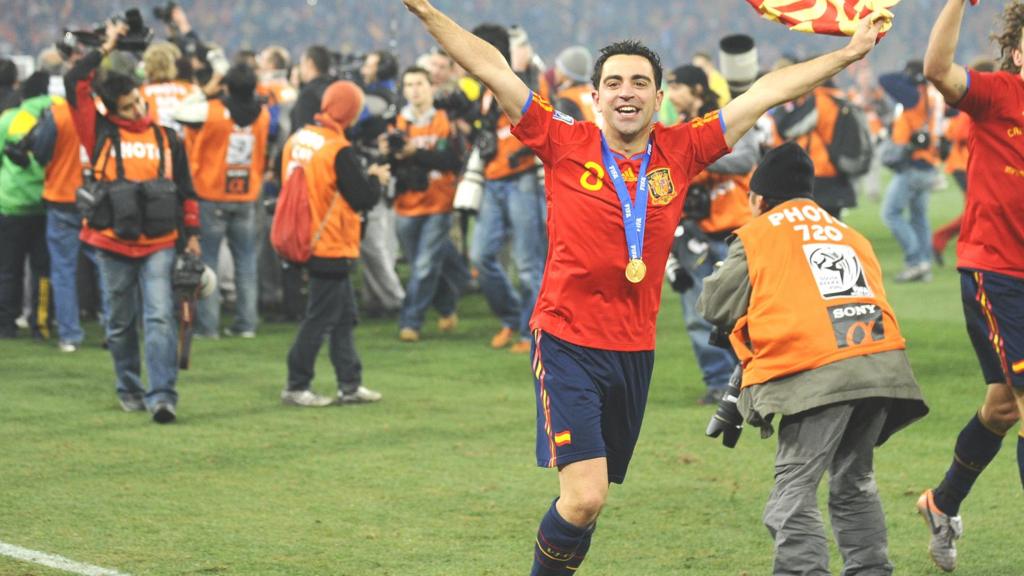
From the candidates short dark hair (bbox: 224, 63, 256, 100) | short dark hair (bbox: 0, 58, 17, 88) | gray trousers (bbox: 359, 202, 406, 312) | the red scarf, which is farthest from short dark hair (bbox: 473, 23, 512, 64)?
short dark hair (bbox: 0, 58, 17, 88)

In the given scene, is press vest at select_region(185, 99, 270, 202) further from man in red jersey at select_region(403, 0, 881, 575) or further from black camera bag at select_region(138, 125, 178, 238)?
man in red jersey at select_region(403, 0, 881, 575)

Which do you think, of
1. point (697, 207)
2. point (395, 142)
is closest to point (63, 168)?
point (395, 142)

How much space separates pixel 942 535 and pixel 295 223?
490 cm

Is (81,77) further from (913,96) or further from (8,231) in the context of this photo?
(913,96)

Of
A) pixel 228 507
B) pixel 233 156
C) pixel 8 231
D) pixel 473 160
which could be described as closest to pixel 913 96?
pixel 473 160

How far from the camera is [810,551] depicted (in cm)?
511

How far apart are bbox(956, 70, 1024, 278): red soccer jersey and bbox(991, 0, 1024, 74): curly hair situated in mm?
136

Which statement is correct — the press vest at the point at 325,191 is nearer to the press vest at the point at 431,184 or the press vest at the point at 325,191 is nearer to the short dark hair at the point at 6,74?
the press vest at the point at 431,184

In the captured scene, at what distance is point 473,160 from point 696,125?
22.7 ft

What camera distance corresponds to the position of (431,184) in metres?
12.9

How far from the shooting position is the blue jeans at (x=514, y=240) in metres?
12.4

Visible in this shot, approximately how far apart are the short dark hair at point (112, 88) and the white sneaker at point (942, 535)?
17.3 feet

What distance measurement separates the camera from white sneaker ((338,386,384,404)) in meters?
10.2

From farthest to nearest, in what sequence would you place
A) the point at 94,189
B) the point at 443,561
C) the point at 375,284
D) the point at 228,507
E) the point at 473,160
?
the point at 375,284 < the point at 473,160 < the point at 94,189 < the point at 228,507 < the point at 443,561
